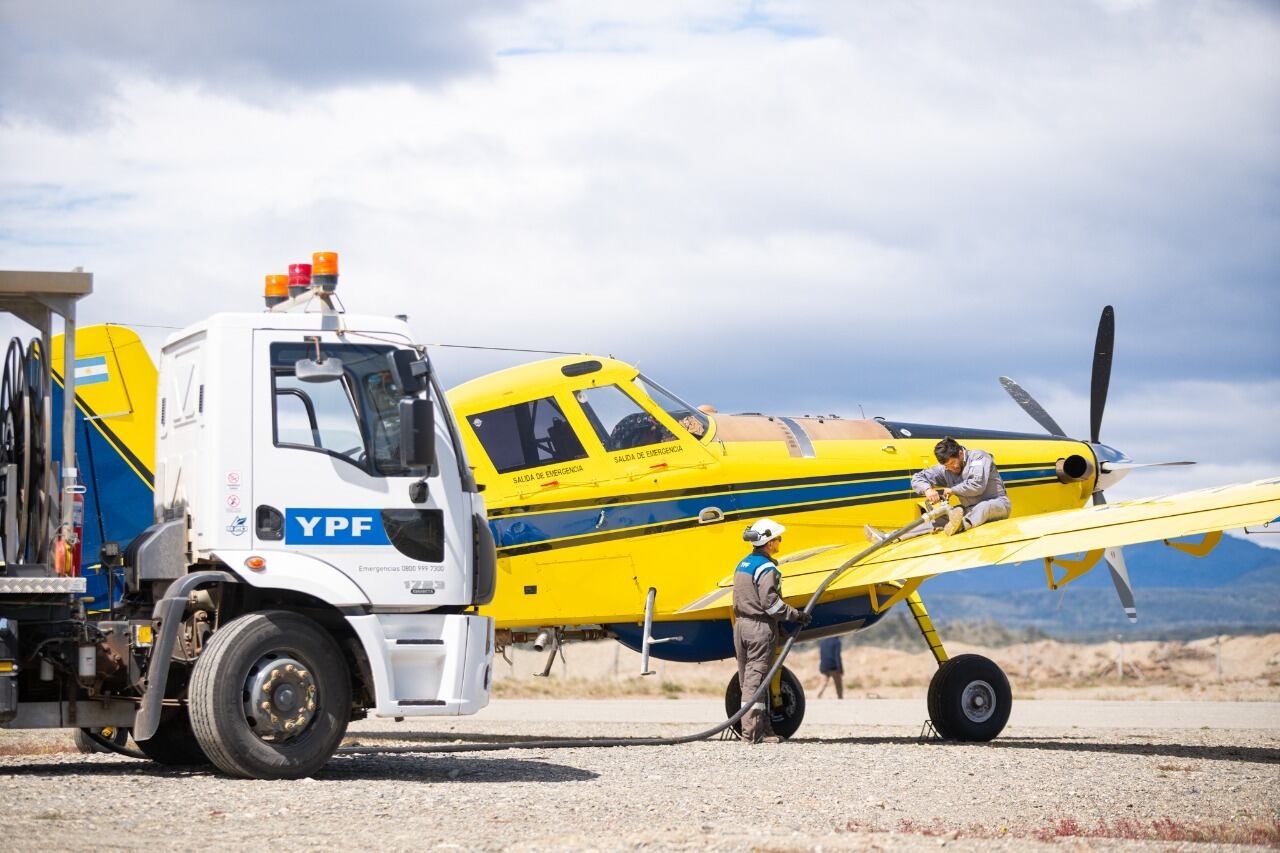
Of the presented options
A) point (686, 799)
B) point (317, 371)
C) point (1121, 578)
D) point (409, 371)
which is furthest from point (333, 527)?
point (1121, 578)

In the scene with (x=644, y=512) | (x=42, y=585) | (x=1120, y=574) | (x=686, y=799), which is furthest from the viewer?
(x=1120, y=574)

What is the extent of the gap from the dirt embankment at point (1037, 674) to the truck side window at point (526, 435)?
20418mm

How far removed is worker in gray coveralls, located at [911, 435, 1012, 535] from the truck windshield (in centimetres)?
650

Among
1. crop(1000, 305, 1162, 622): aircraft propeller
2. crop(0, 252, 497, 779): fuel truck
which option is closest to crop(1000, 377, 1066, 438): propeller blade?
crop(1000, 305, 1162, 622): aircraft propeller

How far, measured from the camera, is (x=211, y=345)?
11.2 metres

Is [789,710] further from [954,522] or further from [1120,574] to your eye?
[1120,574]

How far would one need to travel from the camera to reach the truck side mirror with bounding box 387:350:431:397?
1123cm

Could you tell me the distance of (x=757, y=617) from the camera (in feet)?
48.3

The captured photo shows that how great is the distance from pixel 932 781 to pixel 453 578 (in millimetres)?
3951

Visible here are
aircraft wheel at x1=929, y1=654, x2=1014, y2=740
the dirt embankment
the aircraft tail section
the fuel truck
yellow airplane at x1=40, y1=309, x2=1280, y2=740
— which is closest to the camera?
the fuel truck

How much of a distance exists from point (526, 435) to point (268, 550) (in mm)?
4439

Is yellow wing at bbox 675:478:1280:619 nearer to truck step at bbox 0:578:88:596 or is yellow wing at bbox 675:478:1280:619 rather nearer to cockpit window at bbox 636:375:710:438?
cockpit window at bbox 636:375:710:438

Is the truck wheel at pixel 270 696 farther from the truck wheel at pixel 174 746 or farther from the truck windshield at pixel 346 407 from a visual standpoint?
the truck wheel at pixel 174 746

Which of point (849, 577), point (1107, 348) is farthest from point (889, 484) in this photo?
point (1107, 348)
